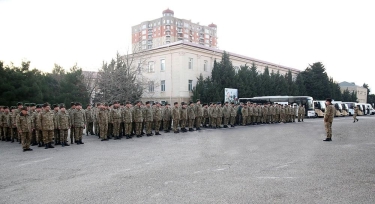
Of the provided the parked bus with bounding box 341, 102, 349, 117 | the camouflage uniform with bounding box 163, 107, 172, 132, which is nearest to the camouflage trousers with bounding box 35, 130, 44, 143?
the camouflage uniform with bounding box 163, 107, 172, 132

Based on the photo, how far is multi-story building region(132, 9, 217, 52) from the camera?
93812 mm

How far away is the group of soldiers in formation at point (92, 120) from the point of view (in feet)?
38.1

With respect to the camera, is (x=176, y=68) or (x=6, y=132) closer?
(x=6, y=132)

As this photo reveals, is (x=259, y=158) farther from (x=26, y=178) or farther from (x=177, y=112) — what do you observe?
(x=177, y=112)

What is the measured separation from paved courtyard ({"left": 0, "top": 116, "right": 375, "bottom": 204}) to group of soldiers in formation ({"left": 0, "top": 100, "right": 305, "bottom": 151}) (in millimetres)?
1575

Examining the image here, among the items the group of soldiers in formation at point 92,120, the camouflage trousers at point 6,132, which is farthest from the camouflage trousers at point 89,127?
the camouflage trousers at point 6,132

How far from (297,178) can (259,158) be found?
2.37 m

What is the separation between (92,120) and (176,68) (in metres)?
24.1

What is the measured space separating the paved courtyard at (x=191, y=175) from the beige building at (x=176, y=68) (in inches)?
1125

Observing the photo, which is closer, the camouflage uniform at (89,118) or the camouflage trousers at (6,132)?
the camouflage trousers at (6,132)

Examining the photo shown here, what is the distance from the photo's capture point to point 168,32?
9375 centimetres

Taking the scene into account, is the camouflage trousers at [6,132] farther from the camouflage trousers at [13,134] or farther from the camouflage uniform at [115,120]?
the camouflage uniform at [115,120]

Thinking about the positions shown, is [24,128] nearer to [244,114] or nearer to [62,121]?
[62,121]

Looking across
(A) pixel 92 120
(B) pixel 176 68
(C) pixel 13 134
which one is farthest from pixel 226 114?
(B) pixel 176 68
